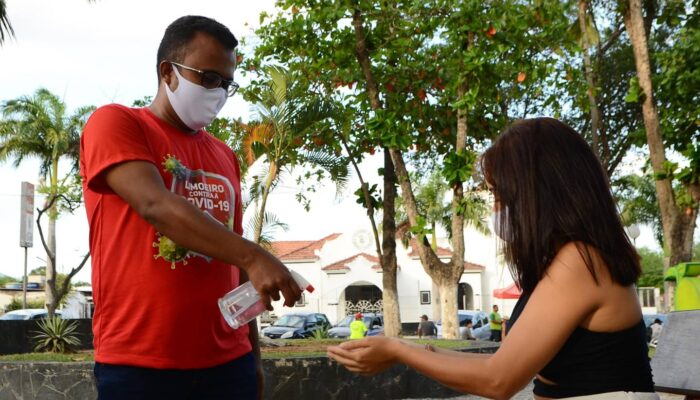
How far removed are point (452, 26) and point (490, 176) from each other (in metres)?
12.5

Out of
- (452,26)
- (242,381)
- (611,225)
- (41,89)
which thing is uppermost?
(41,89)

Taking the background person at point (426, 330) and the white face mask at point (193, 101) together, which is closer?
the white face mask at point (193, 101)

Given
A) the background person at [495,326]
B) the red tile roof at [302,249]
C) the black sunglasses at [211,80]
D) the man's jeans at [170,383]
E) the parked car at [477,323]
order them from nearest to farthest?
1. the man's jeans at [170,383]
2. the black sunglasses at [211,80]
3. the background person at [495,326]
4. the parked car at [477,323]
5. the red tile roof at [302,249]

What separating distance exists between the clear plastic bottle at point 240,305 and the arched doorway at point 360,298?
48.3m

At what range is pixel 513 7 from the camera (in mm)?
14703

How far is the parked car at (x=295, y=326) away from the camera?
28.9 meters

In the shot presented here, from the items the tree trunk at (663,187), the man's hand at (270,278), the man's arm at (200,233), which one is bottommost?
the man's hand at (270,278)

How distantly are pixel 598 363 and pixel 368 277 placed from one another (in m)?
49.1

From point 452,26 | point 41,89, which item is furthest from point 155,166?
point 41,89

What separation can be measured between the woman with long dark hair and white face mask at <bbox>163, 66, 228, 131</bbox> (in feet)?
3.34

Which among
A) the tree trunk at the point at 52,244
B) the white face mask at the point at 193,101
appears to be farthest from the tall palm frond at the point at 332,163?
the white face mask at the point at 193,101

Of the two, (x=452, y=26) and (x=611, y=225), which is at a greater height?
(x=452, y=26)

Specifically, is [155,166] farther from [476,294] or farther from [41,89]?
[476,294]

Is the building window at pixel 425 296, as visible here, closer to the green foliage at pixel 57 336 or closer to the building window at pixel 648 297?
the building window at pixel 648 297
